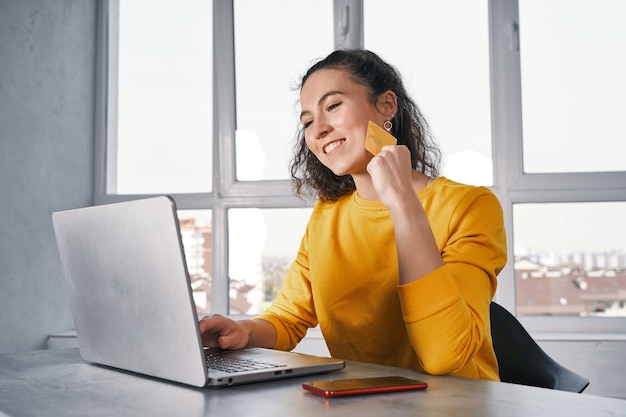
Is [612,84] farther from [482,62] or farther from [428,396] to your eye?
[428,396]

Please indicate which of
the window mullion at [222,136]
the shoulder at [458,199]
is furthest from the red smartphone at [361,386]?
the window mullion at [222,136]

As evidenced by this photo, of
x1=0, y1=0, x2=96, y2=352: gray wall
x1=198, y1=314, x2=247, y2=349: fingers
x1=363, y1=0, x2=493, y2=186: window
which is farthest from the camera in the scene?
x1=363, y1=0, x2=493, y2=186: window

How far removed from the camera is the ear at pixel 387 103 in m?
1.76

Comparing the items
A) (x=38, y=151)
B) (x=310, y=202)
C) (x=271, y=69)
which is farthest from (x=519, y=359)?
(x=38, y=151)

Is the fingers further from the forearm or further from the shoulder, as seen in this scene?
the shoulder

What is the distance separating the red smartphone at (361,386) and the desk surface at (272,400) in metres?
0.01

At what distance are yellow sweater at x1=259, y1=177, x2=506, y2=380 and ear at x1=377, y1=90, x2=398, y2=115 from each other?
25 centimetres

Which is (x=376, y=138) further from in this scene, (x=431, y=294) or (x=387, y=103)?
(x=431, y=294)

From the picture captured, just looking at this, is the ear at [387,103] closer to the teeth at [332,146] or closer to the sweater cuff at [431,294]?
the teeth at [332,146]

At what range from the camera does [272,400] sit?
0.89 meters

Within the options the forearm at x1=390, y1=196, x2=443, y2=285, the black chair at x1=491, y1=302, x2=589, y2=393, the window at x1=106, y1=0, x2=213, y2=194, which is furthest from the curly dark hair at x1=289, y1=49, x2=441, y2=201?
the window at x1=106, y1=0, x2=213, y2=194

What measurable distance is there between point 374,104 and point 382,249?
15.2 inches

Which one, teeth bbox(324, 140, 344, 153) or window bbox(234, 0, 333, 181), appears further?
window bbox(234, 0, 333, 181)

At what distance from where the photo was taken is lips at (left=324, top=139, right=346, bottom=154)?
1.67m
